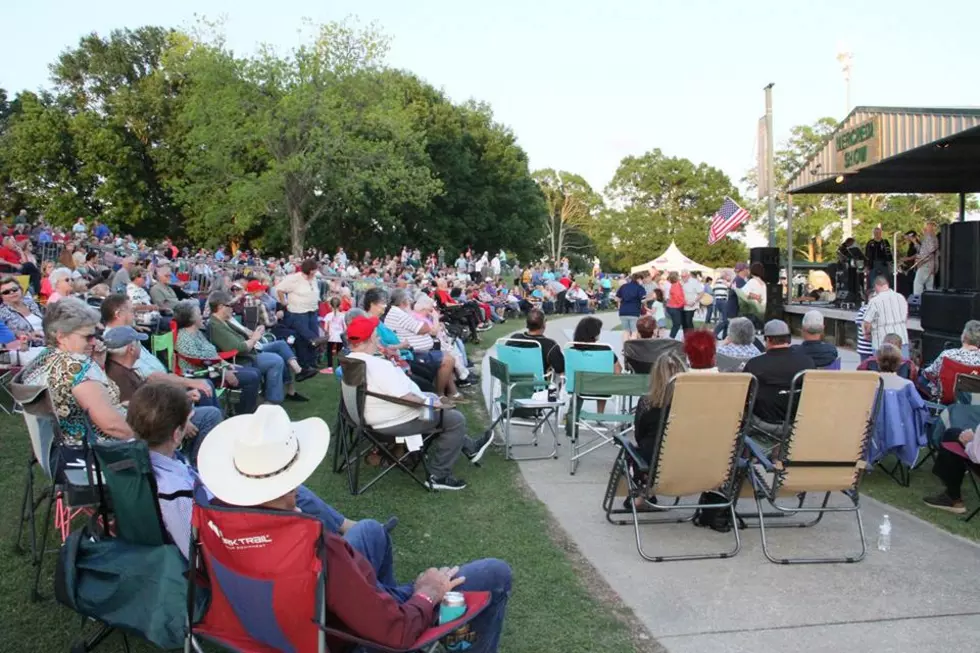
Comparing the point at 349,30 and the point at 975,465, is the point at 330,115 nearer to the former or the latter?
the point at 349,30

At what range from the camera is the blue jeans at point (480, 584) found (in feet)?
9.44

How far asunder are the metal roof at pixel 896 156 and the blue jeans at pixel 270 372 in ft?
35.0

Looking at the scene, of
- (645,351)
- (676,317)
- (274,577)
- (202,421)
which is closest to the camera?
(274,577)

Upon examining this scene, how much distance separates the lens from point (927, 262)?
16625mm

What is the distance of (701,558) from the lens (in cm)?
460

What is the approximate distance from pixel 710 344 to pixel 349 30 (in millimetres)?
37451

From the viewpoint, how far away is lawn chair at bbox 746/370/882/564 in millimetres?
4691

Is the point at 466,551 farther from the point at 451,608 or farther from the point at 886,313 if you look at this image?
the point at 886,313

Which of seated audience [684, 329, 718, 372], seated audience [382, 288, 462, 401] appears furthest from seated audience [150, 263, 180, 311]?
seated audience [684, 329, 718, 372]

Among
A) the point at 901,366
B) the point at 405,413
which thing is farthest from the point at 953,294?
the point at 405,413

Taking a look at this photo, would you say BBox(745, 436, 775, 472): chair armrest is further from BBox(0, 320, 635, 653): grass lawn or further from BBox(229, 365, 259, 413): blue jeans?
BBox(229, 365, 259, 413): blue jeans

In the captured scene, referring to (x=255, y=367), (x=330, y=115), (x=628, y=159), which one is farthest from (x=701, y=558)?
(x=628, y=159)

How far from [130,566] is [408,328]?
20.5 ft

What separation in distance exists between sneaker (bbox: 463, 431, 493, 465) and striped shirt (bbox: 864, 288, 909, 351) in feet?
19.0
